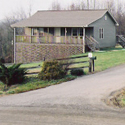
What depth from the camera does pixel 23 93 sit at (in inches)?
435

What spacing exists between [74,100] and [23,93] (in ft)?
9.97

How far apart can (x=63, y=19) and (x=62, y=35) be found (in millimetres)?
2077

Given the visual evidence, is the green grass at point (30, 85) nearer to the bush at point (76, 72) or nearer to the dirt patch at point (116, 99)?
the bush at point (76, 72)

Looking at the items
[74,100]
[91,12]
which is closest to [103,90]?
[74,100]

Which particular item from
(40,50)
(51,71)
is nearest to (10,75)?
(51,71)

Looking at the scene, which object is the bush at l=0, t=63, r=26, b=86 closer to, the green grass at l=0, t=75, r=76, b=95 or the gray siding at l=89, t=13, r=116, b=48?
the green grass at l=0, t=75, r=76, b=95

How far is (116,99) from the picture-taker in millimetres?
8672

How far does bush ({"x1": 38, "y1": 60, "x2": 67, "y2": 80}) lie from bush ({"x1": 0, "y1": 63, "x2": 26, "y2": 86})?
1076mm

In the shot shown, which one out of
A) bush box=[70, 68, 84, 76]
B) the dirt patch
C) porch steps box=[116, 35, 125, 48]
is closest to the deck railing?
porch steps box=[116, 35, 125, 48]

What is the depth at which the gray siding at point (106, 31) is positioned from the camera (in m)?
Result: 32.8

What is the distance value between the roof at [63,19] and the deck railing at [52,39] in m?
1.52

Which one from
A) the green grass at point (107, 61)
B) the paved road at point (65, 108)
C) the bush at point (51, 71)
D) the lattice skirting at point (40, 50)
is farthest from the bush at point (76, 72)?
the lattice skirting at point (40, 50)

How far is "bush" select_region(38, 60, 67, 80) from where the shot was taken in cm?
1293

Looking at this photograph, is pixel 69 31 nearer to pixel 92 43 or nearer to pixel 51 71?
pixel 92 43
